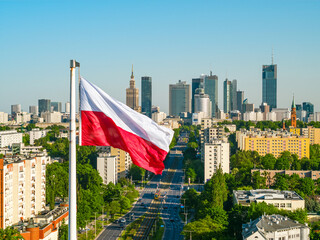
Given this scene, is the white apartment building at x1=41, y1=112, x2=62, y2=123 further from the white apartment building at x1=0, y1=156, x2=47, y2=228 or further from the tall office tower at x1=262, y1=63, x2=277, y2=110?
the white apartment building at x1=0, y1=156, x2=47, y2=228

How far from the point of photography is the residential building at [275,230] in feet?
67.1

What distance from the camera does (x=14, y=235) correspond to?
19.3 meters

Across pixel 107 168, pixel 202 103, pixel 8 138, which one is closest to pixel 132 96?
pixel 202 103

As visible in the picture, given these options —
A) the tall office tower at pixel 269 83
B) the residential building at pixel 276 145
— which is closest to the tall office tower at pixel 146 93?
the tall office tower at pixel 269 83

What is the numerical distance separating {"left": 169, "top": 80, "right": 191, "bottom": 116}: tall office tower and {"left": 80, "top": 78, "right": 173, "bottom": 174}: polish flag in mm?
190100

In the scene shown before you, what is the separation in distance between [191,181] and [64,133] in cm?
4115

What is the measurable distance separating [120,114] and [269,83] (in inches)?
6798

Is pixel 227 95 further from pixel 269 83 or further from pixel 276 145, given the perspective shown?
pixel 276 145

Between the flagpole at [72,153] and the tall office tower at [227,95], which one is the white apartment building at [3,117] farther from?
the flagpole at [72,153]

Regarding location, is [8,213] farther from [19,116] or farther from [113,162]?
[19,116]

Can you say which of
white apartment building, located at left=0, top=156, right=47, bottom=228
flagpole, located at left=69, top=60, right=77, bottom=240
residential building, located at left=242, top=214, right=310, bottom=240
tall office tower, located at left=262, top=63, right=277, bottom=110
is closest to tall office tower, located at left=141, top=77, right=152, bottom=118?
tall office tower, located at left=262, top=63, right=277, bottom=110

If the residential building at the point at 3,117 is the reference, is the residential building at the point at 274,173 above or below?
below

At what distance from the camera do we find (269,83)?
173 meters

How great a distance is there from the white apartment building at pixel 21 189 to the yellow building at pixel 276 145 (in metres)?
33.3
